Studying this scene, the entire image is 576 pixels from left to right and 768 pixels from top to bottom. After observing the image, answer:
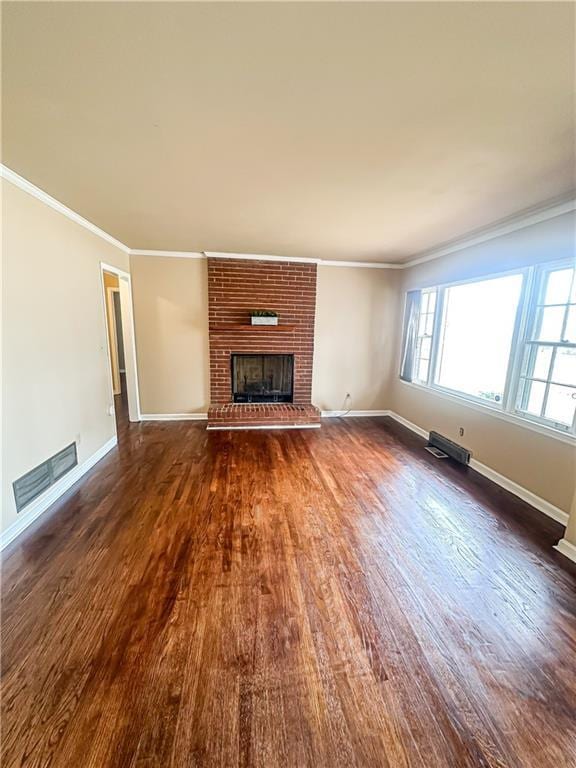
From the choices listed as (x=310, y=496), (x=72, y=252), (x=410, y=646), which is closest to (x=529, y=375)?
(x=310, y=496)

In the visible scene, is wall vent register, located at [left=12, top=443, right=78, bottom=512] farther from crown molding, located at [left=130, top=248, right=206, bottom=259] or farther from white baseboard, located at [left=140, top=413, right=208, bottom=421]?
crown molding, located at [left=130, top=248, right=206, bottom=259]

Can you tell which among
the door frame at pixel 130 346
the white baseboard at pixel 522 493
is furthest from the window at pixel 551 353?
the door frame at pixel 130 346

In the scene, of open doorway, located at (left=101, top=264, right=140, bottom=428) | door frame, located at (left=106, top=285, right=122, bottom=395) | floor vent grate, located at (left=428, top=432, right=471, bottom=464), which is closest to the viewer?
floor vent grate, located at (left=428, top=432, right=471, bottom=464)

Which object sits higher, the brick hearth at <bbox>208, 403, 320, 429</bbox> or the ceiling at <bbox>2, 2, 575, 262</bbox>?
the ceiling at <bbox>2, 2, 575, 262</bbox>

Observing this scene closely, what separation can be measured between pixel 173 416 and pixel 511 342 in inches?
173

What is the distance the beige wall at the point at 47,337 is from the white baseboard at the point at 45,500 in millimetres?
72

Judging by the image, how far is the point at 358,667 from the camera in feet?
4.31

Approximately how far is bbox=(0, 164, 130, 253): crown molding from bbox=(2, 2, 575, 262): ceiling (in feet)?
0.23

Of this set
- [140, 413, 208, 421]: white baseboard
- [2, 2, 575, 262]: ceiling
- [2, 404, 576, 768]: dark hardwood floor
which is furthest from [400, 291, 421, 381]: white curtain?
[140, 413, 208, 421]: white baseboard

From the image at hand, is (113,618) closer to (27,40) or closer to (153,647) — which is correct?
(153,647)

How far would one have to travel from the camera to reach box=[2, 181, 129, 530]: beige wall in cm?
206

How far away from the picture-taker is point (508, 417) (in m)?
2.85

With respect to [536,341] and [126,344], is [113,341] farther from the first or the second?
[536,341]

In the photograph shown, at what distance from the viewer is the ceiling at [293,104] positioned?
0.98 m
